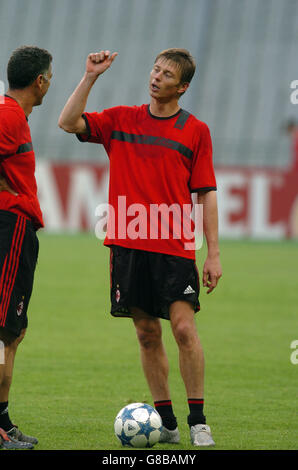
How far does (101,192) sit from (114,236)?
786 inches

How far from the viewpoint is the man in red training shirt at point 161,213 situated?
576 cm

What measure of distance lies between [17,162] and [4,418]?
1534 millimetres

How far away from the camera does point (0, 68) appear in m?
37.2

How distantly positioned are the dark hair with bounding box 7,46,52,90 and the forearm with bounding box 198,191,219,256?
4.25 ft

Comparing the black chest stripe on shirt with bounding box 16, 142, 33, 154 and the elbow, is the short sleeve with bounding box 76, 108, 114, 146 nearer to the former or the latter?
the elbow

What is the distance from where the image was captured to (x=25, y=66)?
5.48 m

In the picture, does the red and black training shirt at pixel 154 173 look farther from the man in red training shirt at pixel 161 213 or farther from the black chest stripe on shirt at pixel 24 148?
the black chest stripe on shirt at pixel 24 148

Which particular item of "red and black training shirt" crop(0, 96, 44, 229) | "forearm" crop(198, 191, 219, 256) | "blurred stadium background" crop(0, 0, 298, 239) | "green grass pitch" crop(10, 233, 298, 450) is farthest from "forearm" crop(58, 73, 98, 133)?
"blurred stadium background" crop(0, 0, 298, 239)

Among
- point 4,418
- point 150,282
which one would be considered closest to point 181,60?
point 150,282

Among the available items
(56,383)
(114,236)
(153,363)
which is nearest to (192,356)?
(153,363)

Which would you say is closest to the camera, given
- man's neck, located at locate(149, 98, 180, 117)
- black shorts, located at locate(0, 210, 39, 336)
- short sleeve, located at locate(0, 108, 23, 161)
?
short sleeve, located at locate(0, 108, 23, 161)

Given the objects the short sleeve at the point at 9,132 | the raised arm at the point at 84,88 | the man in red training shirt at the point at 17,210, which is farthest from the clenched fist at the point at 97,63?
the short sleeve at the point at 9,132

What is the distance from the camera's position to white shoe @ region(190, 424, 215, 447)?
18.3 ft
